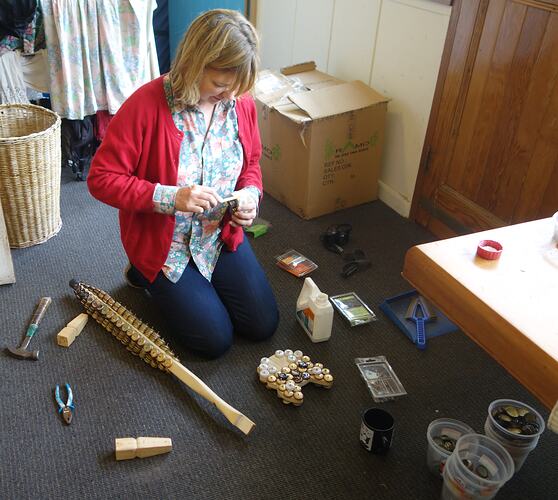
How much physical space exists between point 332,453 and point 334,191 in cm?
127

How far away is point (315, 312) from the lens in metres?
1.77

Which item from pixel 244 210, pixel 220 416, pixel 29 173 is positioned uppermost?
pixel 244 210

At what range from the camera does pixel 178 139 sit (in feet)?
5.11

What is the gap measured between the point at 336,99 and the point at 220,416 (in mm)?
1362

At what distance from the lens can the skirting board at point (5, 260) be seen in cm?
190

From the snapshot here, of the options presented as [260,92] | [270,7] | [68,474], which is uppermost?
[270,7]

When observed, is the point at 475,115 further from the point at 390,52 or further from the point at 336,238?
the point at 336,238

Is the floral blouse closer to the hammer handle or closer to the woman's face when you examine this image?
the woman's face

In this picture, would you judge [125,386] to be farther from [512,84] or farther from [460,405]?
[512,84]

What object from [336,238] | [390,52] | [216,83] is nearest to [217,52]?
[216,83]

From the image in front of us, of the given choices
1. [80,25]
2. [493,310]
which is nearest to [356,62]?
[80,25]

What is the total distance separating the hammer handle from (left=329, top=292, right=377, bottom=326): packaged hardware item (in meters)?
0.94

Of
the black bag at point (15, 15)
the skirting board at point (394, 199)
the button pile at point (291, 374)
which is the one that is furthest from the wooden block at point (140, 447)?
the black bag at point (15, 15)

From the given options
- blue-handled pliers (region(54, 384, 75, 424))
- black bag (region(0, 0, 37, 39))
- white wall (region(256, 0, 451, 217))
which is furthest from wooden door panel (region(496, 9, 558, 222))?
black bag (region(0, 0, 37, 39))
